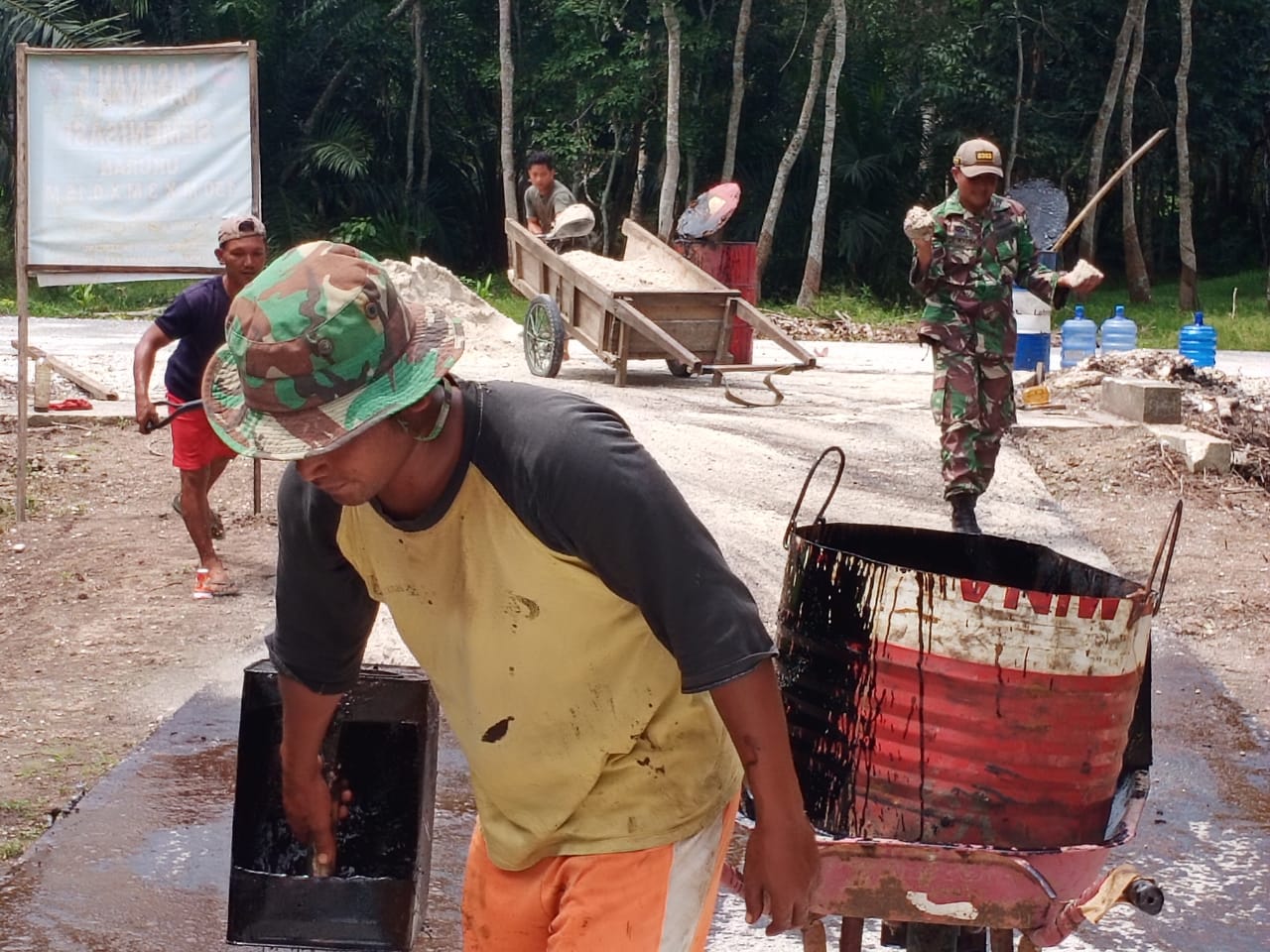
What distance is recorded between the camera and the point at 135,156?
303 inches

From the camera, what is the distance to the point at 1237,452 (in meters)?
9.47

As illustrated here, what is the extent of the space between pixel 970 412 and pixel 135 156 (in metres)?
4.26

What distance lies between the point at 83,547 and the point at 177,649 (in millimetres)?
1965

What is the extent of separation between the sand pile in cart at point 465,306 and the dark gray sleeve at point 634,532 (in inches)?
499

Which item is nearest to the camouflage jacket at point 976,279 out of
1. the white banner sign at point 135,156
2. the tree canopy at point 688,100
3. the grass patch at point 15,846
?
the white banner sign at point 135,156

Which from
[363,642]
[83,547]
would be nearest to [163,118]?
[83,547]

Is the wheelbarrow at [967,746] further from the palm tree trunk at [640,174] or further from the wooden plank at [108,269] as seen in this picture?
the palm tree trunk at [640,174]

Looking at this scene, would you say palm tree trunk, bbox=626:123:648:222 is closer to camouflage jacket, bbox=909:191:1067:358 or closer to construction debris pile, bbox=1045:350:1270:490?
construction debris pile, bbox=1045:350:1270:490

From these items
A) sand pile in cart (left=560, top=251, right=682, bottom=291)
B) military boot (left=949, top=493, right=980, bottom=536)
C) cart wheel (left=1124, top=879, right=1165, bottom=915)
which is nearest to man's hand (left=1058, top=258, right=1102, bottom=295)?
military boot (left=949, top=493, right=980, bottom=536)

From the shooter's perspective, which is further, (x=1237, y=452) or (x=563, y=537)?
(x=1237, y=452)

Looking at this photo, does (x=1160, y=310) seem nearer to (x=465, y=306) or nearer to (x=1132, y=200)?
(x=1132, y=200)

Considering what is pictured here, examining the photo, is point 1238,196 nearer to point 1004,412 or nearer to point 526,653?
point 1004,412

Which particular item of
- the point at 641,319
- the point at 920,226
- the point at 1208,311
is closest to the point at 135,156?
the point at 920,226

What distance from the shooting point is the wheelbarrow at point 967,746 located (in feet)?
7.29
